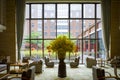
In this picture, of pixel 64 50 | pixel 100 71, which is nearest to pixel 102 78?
pixel 100 71

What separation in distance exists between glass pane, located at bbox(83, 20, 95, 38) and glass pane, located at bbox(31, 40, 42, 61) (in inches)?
139

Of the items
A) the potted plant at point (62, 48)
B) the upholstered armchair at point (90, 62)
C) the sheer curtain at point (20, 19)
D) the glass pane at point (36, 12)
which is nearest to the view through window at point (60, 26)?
the glass pane at point (36, 12)

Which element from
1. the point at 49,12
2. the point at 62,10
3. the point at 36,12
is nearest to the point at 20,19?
the point at 36,12

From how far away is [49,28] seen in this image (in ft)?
58.8

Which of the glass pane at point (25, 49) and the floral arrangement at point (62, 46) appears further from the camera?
the glass pane at point (25, 49)

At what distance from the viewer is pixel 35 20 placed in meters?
17.7

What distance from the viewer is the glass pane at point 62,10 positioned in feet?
58.0

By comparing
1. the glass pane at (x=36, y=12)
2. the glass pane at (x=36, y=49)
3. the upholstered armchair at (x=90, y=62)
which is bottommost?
the upholstered armchair at (x=90, y=62)

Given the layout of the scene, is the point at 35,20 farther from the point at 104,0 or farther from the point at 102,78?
the point at 102,78

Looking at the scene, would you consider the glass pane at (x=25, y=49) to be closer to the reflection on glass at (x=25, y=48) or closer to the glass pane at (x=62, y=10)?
the reflection on glass at (x=25, y=48)

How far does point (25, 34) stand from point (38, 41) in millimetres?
1118

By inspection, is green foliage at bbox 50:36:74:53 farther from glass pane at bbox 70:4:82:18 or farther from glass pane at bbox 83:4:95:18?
glass pane at bbox 83:4:95:18

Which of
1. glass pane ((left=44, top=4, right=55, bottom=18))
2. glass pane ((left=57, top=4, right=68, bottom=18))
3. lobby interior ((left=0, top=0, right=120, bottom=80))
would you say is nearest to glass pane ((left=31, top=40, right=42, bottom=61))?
lobby interior ((left=0, top=0, right=120, bottom=80))

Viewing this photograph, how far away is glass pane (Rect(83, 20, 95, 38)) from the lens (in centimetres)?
1781
